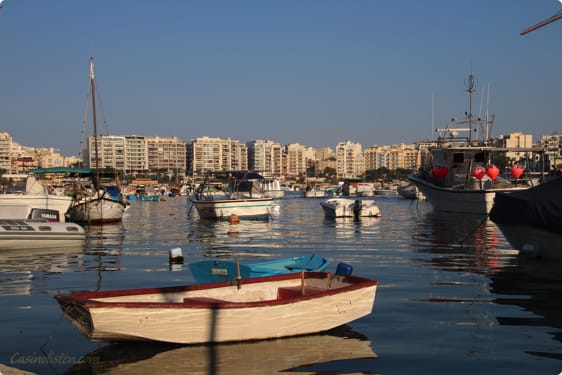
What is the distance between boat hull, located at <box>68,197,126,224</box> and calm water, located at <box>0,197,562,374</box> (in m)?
14.6

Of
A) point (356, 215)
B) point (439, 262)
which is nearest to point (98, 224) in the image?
point (356, 215)

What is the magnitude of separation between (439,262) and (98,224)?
2586 centimetres

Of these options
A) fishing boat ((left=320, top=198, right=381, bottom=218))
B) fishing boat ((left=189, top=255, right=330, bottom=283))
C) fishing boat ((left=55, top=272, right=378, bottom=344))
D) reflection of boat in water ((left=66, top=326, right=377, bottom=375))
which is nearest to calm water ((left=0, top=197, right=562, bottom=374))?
reflection of boat in water ((left=66, top=326, right=377, bottom=375))

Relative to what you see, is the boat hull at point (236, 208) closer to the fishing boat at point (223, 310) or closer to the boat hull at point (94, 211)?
the boat hull at point (94, 211)

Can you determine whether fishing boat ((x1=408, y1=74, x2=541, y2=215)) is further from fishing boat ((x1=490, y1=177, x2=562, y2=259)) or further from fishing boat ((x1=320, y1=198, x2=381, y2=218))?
fishing boat ((x1=490, y1=177, x2=562, y2=259))

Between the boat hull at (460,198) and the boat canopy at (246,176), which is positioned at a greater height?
the boat canopy at (246,176)

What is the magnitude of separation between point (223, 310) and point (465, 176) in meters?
43.8

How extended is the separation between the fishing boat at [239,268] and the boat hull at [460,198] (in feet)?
89.7

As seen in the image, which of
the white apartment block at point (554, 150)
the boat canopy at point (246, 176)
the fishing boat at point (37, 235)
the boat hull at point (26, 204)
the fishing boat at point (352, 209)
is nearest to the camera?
the fishing boat at point (37, 235)

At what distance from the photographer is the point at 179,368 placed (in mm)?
8609

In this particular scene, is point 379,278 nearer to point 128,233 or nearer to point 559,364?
point 559,364

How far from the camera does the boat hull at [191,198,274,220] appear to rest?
3969 cm

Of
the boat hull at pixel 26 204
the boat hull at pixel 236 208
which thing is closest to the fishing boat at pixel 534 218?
the boat hull at pixel 236 208

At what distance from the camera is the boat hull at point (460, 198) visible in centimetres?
4159
